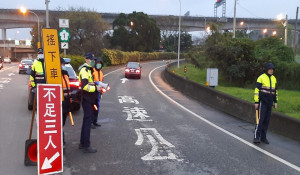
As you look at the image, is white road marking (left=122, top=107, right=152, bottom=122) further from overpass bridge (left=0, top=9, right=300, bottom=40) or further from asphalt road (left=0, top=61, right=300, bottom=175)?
overpass bridge (left=0, top=9, right=300, bottom=40)

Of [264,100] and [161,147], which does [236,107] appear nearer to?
[264,100]

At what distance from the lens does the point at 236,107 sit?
10.4 metres

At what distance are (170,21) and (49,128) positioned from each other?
6918 cm

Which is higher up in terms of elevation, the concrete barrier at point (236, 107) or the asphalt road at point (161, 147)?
the concrete barrier at point (236, 107)

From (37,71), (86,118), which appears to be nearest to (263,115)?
(86,118)

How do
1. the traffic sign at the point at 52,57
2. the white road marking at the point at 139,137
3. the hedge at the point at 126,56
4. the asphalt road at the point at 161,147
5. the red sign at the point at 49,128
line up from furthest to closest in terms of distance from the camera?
1. the hedge at the point at 126,56
2. the white road marking at the point at 139,137
3. the traffic sign at the point at 52,57
4. the asphalt road at the point at 161,147
5. the red sign at the point at 49,128

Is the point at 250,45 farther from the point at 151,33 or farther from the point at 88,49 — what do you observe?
the point at 151,33

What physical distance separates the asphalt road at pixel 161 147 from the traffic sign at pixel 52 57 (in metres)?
1.56

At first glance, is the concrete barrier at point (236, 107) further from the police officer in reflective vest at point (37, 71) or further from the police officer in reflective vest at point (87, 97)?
the police officer in reflective vest at point (37, 71)

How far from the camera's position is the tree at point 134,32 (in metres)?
56.9

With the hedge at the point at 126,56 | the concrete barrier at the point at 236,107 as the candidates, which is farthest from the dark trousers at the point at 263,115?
the hedge at the point at 126,56

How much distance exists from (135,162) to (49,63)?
9.42 feet

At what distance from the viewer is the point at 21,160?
18.0ft

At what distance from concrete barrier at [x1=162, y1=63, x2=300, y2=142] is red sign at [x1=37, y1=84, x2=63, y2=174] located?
5815 millimetres
